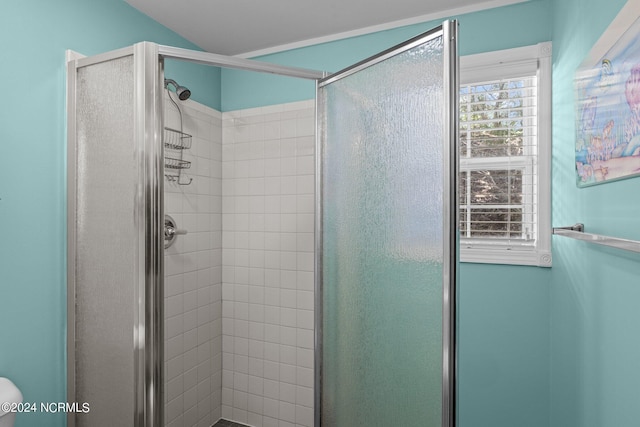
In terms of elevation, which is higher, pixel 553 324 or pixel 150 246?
pixel 150 246

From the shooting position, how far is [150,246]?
1294mm

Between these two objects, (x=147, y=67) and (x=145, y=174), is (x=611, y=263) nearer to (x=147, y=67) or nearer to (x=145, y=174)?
(x=145, y=174)

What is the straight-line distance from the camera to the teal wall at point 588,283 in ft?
3.06

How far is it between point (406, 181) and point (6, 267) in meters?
1.45

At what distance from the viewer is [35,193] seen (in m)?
1.39

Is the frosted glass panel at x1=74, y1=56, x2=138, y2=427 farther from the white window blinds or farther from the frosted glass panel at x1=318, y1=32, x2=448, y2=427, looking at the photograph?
the white window blinds

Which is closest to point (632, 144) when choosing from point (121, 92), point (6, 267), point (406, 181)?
point (406, 181)

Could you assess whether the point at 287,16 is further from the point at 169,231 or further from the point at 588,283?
the point at 588,283

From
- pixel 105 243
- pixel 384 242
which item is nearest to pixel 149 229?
pixel 105 243

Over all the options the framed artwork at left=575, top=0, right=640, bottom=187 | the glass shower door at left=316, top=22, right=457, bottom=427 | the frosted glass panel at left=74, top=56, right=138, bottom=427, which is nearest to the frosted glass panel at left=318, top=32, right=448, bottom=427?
the glass shower door at left=316, top=22, right=457, bottom=427

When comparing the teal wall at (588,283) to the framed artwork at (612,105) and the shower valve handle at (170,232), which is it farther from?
the shower valve handle at (170,232)

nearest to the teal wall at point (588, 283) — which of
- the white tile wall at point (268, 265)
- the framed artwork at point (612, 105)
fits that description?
the framed artwork at point (612, 105)

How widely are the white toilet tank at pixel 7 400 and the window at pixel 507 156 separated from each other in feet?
6.23

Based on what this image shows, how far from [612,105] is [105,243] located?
1.70 meters
